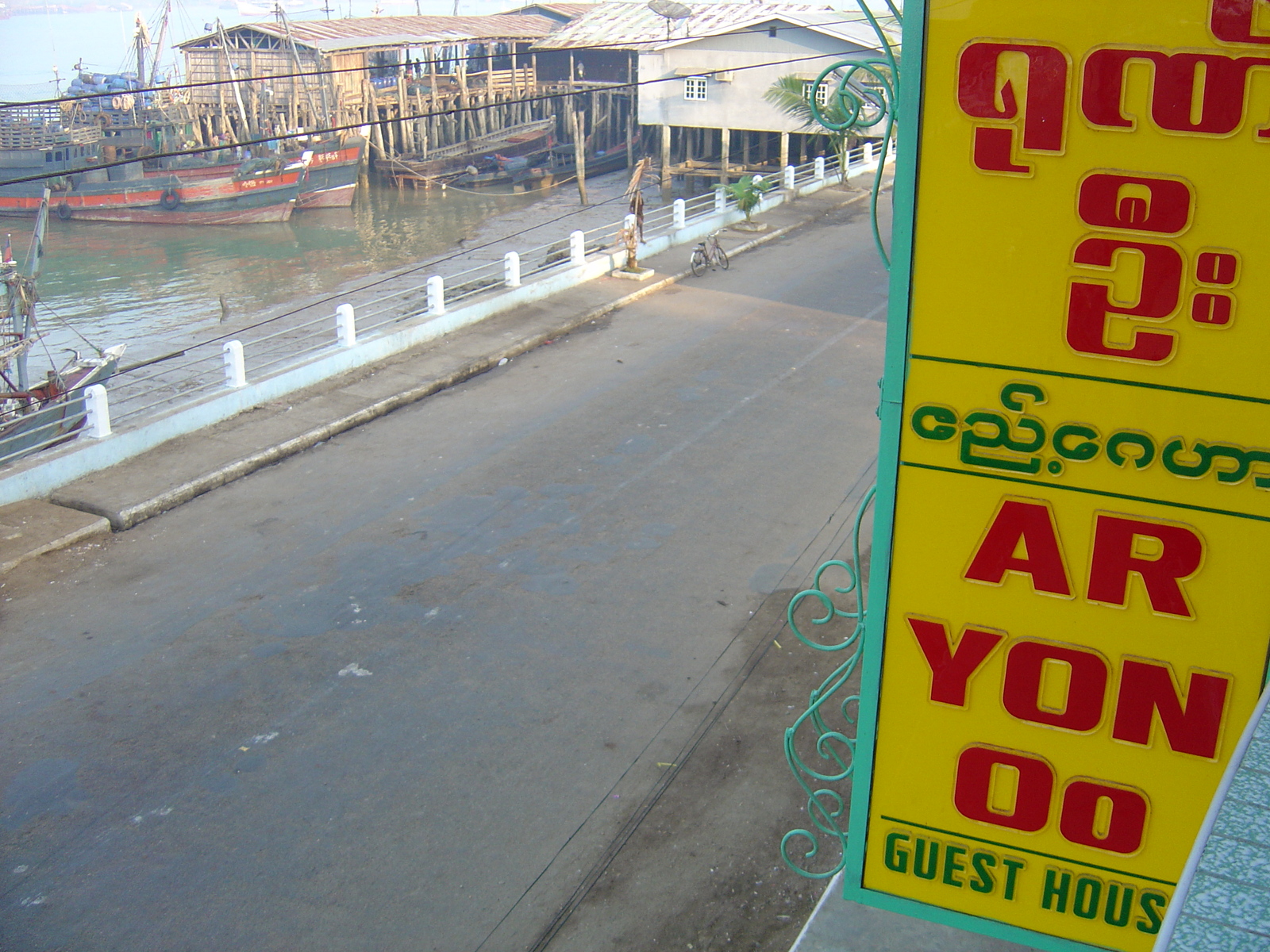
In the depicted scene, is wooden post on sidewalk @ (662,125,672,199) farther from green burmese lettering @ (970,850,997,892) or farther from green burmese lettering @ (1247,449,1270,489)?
green burmese lettering @ (1247,449,1270,489)

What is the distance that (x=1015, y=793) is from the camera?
11.0ft

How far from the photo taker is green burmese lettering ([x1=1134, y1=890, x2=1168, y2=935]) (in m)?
3.26

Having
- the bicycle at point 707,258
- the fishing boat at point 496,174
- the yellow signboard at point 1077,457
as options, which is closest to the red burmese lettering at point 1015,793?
the yellow signboard at point 1077,457

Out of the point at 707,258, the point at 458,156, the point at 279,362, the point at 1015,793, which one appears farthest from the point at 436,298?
the point at 458,156

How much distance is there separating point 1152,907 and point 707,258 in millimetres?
17733

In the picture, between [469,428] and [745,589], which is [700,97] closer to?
[469,428]

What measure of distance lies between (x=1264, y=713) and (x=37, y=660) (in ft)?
28.1

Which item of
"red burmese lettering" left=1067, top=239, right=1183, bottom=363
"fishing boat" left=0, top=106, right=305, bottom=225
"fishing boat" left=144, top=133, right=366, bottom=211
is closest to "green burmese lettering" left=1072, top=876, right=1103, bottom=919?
"red burmese lettering" left=1067, top=239, right=1183, bottom=363

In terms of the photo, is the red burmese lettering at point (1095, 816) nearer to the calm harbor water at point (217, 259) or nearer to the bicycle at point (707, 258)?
the bicycle at point (707, 258)

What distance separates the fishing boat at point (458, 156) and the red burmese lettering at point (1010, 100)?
156ft

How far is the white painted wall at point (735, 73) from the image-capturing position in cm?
3247

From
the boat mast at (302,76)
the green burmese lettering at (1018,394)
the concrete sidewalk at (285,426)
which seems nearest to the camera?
the green burmese lettering at (1018,394)

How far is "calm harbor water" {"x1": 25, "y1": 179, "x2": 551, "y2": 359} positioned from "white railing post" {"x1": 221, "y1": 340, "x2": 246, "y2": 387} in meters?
15.6

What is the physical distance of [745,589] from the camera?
927 centimetres
